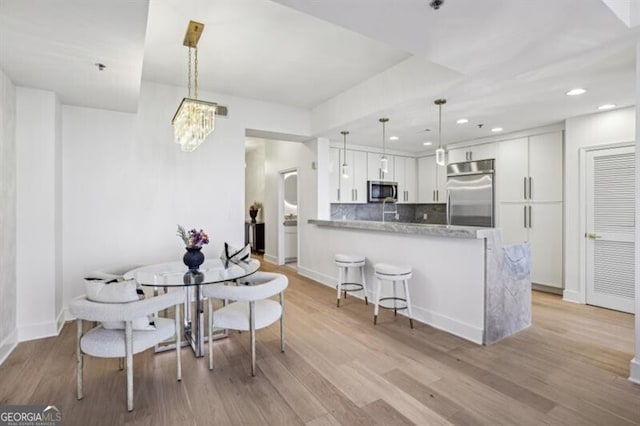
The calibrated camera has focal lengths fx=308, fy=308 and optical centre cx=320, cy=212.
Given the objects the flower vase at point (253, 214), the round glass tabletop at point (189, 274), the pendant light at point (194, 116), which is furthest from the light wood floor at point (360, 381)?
the flower vase at point (253, 214)

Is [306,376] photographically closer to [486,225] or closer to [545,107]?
[545,107]

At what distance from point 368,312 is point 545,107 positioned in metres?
3.36

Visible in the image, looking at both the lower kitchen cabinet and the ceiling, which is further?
the lower kitchen cabinet

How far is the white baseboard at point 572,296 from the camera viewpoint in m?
4.15

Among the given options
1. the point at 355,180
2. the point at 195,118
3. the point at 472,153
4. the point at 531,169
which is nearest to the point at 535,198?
the point at 531,169

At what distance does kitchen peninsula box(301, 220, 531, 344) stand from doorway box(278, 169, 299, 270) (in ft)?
11.1

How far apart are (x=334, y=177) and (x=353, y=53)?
2.79 m

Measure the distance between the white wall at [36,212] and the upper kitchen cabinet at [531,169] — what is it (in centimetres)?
621

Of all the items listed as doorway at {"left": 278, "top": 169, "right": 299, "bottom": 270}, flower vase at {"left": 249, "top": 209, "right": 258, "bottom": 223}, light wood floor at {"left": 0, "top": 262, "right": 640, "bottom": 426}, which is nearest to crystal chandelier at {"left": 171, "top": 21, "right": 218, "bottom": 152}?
light wood floor at {"left": 0, "top": 262, "right": 640, "bottom": 426}

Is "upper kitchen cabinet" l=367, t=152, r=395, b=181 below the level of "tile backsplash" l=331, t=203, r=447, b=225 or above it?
above

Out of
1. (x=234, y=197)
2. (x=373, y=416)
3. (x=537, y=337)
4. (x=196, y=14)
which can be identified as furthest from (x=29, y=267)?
(x=537, y=337)

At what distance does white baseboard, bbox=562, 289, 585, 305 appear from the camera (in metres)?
4.15

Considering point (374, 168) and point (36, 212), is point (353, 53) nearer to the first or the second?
point (374, 168)

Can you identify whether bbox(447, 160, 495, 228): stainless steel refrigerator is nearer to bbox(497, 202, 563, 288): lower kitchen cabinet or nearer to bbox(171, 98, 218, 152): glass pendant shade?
bbox(497, 202, 563, 288): lower kitchen cabinet
